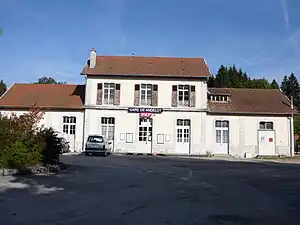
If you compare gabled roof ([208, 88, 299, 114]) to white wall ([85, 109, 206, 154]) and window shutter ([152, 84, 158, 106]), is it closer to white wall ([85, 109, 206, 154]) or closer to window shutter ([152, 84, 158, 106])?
white wall ([85, 109, 206, 154])

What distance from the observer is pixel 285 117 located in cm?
3934

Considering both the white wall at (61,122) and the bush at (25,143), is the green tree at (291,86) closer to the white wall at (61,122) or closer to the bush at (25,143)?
the white wall at (61,122)

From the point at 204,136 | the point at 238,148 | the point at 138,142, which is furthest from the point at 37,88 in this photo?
the point at 238,148

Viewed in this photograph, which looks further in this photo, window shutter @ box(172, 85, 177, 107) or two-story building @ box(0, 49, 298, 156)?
window shutter @ box(172, 85, 177, 107)

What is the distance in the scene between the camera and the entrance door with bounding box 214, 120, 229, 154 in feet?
128

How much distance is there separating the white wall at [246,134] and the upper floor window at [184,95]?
2329 millimetres

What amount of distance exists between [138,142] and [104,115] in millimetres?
3967

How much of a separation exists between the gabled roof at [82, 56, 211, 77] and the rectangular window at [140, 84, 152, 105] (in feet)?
3.93

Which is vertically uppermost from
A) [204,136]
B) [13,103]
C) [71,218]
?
[13,103]

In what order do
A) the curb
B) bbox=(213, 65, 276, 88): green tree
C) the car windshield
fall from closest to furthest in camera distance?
the curb, the car windshield, bbox=(213, 65, 276, 88): green tree

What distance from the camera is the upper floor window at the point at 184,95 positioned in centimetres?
3841

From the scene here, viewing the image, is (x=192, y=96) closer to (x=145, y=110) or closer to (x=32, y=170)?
(x=145, y=110)

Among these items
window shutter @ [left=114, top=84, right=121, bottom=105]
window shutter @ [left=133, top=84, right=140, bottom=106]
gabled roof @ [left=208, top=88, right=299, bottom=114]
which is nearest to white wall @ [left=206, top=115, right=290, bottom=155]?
gabled roof @ [left=208, top=88, right=299, bottom=114]

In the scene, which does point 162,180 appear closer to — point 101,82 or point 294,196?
point 294,196
